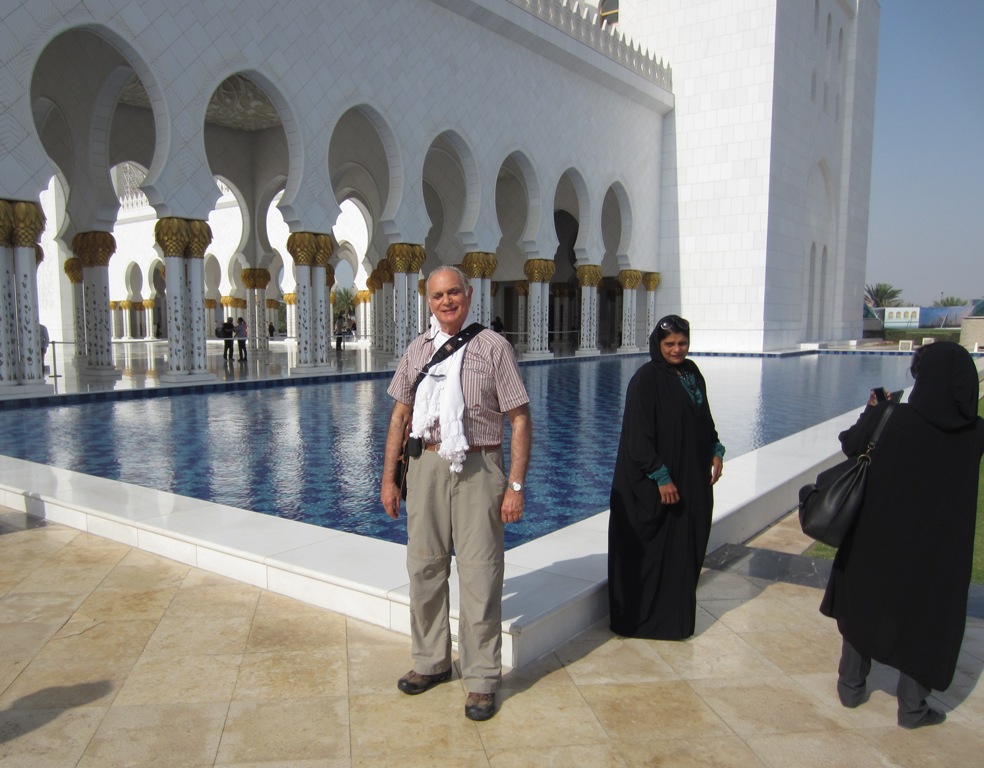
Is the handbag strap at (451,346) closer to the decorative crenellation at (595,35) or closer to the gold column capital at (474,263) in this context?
the gold column capital at (474,263)

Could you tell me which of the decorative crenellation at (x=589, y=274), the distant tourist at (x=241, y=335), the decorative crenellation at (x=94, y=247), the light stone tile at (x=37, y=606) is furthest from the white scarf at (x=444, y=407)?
the decorative crenellation at (x=589, y=274)

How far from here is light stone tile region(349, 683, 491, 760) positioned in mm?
1608

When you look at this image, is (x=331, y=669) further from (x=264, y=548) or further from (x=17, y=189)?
(x=17, y=189)

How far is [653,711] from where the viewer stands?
176 centimetres

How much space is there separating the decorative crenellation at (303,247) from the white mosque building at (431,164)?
1.1 inches

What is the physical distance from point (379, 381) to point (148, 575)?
7.54m

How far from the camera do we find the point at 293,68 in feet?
30.5

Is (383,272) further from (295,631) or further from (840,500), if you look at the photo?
(840,500)

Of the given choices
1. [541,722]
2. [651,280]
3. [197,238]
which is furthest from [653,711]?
Result: [651,280]

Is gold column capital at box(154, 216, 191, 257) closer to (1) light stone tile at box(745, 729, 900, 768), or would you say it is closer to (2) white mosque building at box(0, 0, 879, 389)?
(2) white mosque building at box(0, 0, 879, 389)

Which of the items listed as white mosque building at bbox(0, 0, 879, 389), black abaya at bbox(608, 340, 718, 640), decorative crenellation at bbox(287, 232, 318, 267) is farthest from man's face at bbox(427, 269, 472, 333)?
decorative crenellation at bbox(287, 232, 318, 267)

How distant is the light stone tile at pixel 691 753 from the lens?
1551mm

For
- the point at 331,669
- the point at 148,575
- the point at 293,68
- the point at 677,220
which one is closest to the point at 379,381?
the point at 293,68

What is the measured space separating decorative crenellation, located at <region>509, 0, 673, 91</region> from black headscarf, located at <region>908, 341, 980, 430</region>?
12.2 m
